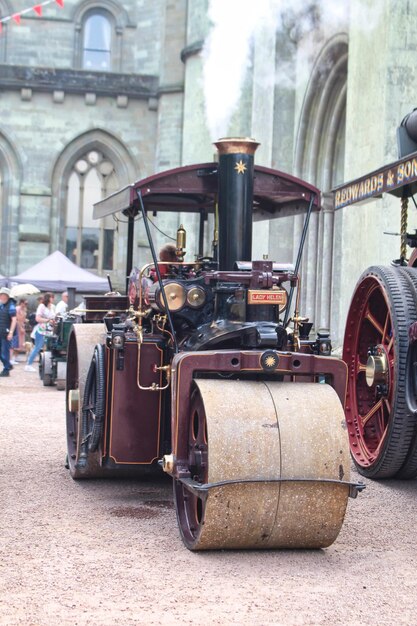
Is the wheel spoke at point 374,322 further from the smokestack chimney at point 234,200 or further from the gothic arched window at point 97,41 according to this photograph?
the gothic arched window at point 97,41

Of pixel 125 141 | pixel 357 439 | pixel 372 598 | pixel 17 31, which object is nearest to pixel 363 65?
pixel 357 439

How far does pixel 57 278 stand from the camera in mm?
20719

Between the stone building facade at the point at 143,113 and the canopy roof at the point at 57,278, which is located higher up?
the stone building facade at the point at 143,113

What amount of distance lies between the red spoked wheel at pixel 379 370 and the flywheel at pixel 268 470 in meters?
1.59

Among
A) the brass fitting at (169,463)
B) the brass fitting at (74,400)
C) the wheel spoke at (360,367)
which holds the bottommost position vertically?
the brass fitting at (169,463)

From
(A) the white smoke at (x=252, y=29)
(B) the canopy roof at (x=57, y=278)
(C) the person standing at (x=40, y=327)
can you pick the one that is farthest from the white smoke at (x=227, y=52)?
(C) the person standing at (x=40, y=327)

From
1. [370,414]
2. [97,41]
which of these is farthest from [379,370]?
[97,41]

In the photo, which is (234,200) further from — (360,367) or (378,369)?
(360,367)

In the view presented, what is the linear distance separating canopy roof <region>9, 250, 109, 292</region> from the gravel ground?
14.3 meters

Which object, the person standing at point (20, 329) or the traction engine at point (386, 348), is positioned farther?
the person standing at point (20, 329)

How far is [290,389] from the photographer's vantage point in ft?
15.8

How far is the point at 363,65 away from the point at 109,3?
717 inches

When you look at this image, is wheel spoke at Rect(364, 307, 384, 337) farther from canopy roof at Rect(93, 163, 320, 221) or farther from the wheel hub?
canopy roof at Rect(93, 163, 320, 221)

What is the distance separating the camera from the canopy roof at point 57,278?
20531 mm
